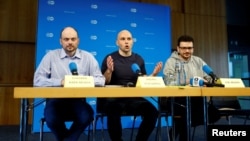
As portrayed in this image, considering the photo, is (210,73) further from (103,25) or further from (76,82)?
(103,25)

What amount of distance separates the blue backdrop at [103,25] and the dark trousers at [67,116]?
1828 mm

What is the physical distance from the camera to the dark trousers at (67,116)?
1830mm

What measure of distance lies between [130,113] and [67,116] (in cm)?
62

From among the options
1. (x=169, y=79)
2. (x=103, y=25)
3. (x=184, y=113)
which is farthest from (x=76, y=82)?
(x=103, y=25)

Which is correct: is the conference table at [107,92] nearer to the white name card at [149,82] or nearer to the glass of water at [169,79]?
the white name card at [149,82]

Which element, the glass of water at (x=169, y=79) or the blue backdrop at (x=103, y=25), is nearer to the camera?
the glass of water at (x=169, y=79)

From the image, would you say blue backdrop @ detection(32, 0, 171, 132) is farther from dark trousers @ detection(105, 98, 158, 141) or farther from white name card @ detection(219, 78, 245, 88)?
white name card @ detection(219, 78, 245, 88)

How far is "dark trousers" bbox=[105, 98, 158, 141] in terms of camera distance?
6.97ft

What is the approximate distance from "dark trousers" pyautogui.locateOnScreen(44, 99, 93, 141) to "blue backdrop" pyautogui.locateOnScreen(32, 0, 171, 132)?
1.83 meters

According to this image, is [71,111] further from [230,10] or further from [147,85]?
[230,10]

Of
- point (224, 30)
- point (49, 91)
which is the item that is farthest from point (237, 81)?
point (224, 30)

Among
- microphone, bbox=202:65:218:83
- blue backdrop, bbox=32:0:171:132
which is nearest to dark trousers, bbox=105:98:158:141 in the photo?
microphone, bbox=202:65:218:83

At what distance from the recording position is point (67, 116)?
2012 millimetres

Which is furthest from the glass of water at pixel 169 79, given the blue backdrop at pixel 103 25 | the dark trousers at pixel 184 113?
the blue backdrop at pixel 103 25
